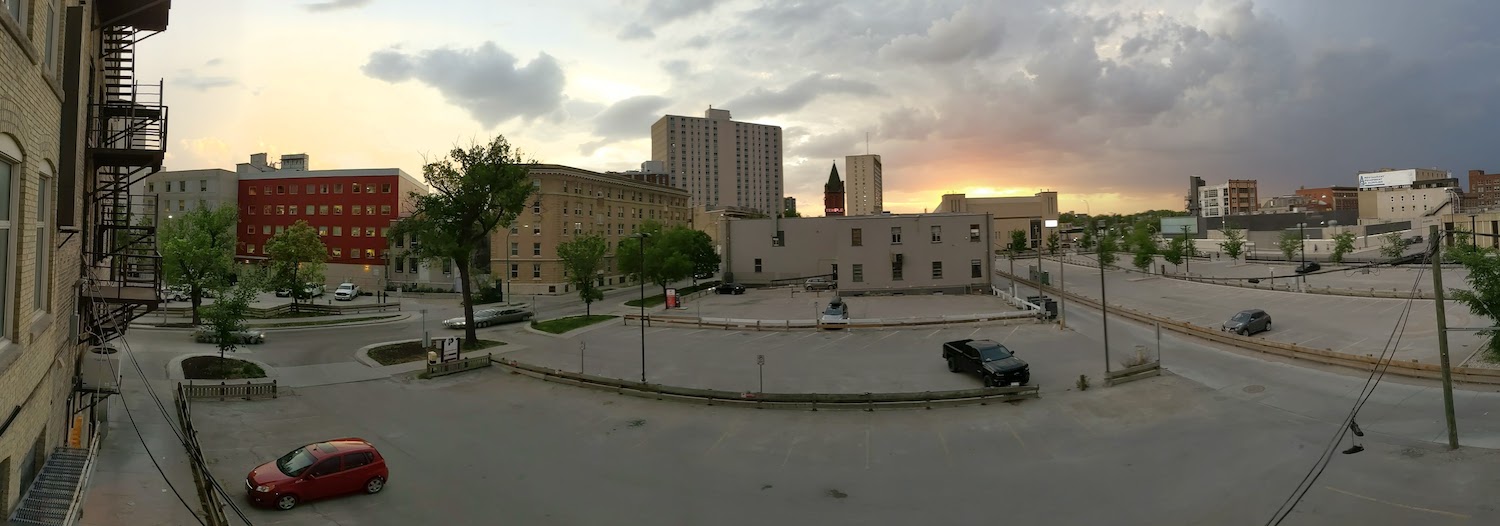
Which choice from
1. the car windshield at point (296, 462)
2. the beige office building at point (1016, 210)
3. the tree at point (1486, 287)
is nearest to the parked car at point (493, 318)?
the car windshield at point (296, 462)

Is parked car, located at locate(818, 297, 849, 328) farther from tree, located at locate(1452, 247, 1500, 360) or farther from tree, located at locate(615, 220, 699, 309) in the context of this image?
tree, located at locate(1452, 247, 1500, 360)

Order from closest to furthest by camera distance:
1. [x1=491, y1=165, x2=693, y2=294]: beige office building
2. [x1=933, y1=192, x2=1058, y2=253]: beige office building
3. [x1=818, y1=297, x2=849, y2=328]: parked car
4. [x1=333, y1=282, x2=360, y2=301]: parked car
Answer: [x1=818, y1=297, x2=849, y2=328]: parked car < [x1=333, y1=282, x2=360, y2=301]: parked car < [x1=491, y1=165, x2=693, y2=294]: beige office building < [x1=933, y1=192, x2=1058, y2=253]: beige office building

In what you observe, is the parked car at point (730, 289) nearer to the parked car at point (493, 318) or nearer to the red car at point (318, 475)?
the parked car at point (493, 318)

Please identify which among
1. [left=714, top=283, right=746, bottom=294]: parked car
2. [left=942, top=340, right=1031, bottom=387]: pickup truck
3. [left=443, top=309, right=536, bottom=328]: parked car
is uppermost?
[left=714, top=283, right=746, bottom=294]: parked car

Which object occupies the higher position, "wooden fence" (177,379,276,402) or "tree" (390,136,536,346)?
"tree" (390,136,536,346)

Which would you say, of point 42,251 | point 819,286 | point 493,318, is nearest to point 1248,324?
point 819,286

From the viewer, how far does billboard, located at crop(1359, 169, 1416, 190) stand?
547ft

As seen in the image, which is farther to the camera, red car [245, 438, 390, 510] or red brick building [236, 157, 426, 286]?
red brick building [236, 157, 426, 286]

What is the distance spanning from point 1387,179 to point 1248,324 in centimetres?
20440

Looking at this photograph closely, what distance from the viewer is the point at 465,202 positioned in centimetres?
3484

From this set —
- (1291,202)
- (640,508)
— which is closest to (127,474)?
(640,508)

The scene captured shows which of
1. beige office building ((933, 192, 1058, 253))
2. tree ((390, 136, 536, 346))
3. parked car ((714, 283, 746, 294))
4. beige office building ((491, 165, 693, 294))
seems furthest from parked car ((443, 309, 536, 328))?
beige office building ((933, 192, 1058, 253))

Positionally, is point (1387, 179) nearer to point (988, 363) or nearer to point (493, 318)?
point (988, 363)

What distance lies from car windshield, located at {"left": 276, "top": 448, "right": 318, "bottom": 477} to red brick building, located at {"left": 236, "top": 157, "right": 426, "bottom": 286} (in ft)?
232
